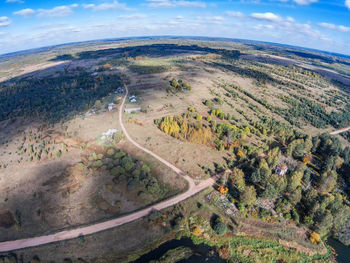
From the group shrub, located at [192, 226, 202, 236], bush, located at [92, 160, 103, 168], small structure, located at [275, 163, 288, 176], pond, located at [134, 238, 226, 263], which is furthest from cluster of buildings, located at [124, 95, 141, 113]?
small structure, located at [275, 163, 288, 176]

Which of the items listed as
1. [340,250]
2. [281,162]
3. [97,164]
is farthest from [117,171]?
[340,250]

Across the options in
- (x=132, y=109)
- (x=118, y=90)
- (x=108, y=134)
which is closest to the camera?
(x=108, y=134)

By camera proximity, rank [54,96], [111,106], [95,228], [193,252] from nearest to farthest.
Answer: [193,252], [95,228], [111,106], [54,96]

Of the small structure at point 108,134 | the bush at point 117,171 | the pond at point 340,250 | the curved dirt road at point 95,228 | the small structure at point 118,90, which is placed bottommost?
the pond at point 340,250

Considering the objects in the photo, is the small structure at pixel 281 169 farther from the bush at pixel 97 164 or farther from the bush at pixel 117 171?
the bush at pixel 97 164

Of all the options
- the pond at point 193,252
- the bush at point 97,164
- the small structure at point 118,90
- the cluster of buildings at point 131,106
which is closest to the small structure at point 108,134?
the bush at point 97,164

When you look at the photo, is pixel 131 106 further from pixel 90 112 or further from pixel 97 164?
pixel 97 164

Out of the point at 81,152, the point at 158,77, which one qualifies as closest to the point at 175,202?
the point at 81,152
